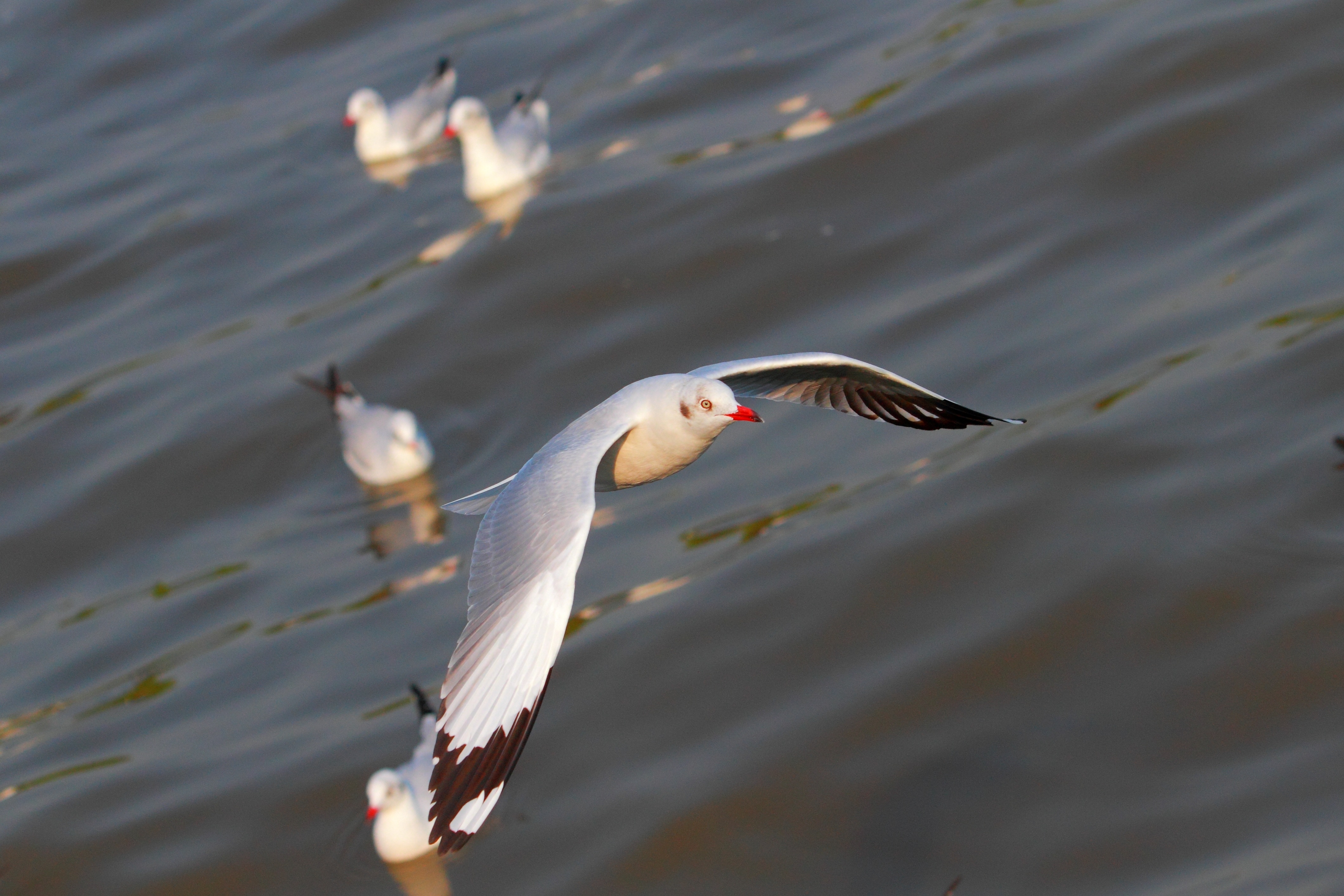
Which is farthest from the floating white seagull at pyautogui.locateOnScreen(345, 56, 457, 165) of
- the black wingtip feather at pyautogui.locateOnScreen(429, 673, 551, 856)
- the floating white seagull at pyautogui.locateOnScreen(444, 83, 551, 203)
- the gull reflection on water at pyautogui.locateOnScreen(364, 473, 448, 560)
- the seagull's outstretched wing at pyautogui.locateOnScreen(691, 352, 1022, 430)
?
the black wingtip feather at pyautogui.locateOnScreen(429, 673, 551, 856)

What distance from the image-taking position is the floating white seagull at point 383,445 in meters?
11.1

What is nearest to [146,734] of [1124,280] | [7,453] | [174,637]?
[174,637]

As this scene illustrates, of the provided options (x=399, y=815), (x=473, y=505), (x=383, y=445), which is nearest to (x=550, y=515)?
(x=473, y=505)

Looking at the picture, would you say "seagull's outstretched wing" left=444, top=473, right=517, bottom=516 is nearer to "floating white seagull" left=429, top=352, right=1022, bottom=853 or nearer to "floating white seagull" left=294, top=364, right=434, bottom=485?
"floating white seagull" left=429, top=352, right=1022, bottom=853

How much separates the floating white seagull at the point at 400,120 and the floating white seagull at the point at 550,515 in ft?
35.3

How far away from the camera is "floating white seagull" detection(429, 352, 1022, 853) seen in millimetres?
4320

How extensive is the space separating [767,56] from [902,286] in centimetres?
436

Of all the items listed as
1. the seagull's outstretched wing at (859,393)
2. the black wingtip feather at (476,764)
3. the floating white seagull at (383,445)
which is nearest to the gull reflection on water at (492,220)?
the floating white seagull at (383,445)

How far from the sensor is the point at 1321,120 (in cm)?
1225

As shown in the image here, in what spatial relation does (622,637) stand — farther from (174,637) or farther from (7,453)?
(7,453)

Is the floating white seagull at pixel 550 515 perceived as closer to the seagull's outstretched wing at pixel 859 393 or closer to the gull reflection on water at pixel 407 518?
the seagull's outstretched wing at pixel 859 393

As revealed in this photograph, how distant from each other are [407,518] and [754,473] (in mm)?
2519

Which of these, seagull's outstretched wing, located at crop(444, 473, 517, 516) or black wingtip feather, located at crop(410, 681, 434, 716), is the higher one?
seagull's outstretched wing, located at crop(444, 473, 517, 516)

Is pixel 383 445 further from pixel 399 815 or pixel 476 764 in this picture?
pixel 476 764
